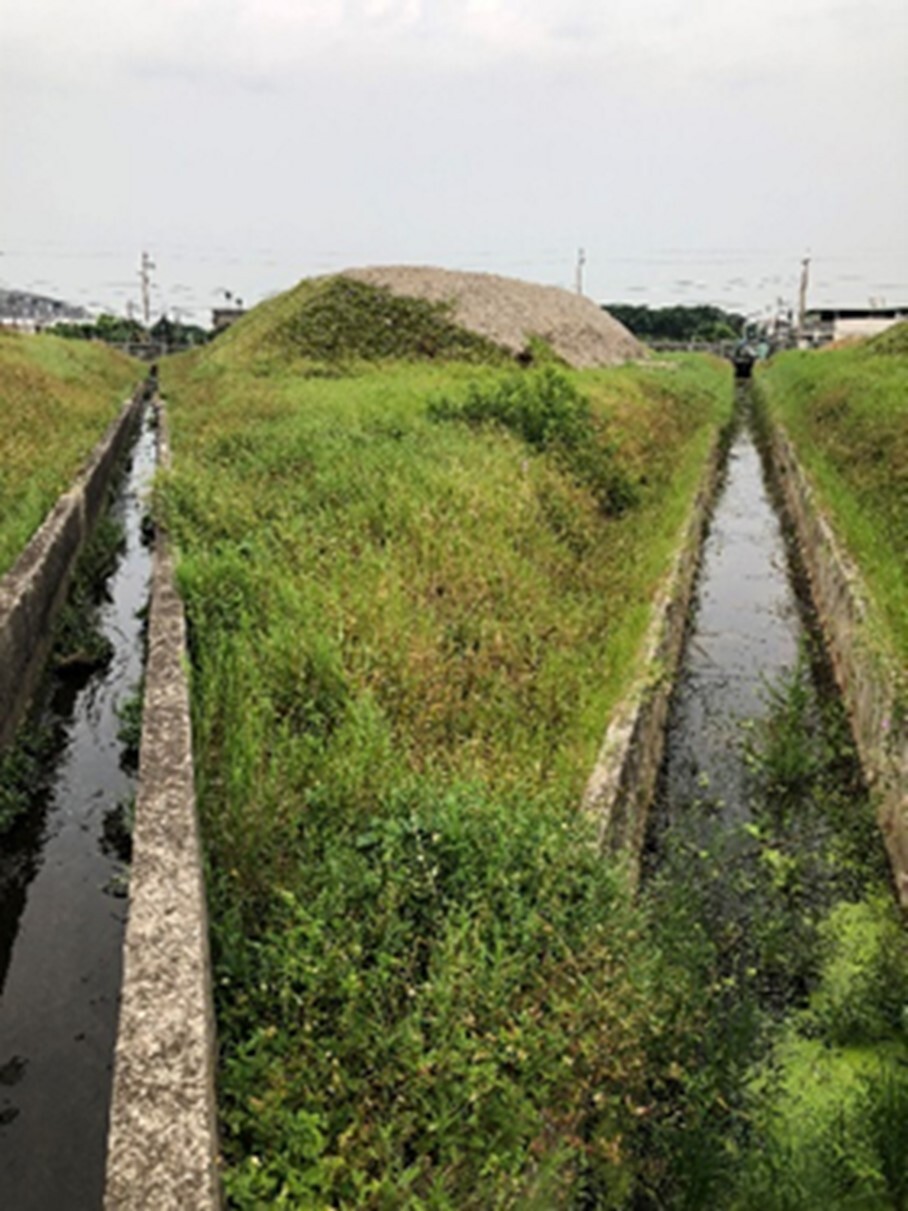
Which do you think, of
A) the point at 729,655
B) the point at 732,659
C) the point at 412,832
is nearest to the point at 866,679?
the point at 732,659

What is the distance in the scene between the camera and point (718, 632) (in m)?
9.75

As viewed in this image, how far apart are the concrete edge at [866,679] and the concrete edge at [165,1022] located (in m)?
3.65

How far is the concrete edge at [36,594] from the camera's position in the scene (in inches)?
259

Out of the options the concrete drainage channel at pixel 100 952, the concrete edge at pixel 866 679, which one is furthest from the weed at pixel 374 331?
the concrete drainage channel at pixel 100 952

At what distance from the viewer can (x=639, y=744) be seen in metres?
5.71

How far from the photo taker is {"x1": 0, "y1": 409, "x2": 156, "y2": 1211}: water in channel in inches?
144

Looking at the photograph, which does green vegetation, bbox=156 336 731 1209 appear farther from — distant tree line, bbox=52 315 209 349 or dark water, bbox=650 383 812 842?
distant tree line, bbox=52 315 209 349

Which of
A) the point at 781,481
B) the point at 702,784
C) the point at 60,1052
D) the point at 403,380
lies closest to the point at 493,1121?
the point at 60,1052

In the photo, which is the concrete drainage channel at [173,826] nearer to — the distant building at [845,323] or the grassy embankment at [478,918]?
the grassy embankment at [478,918]

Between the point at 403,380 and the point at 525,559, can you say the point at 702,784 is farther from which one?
the point at 403,380

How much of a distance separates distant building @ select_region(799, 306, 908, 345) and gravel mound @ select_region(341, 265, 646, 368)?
37.5 metres

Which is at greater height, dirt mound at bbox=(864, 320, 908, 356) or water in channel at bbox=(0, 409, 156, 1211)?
dirt mound at bbox=(864, 320, 908, 356)

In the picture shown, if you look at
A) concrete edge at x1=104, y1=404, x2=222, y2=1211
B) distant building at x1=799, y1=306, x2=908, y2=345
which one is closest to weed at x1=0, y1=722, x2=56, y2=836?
concrete edge at x1=104, y1=404, x2=222, y2=1211

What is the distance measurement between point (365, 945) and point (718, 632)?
6.99 metres
